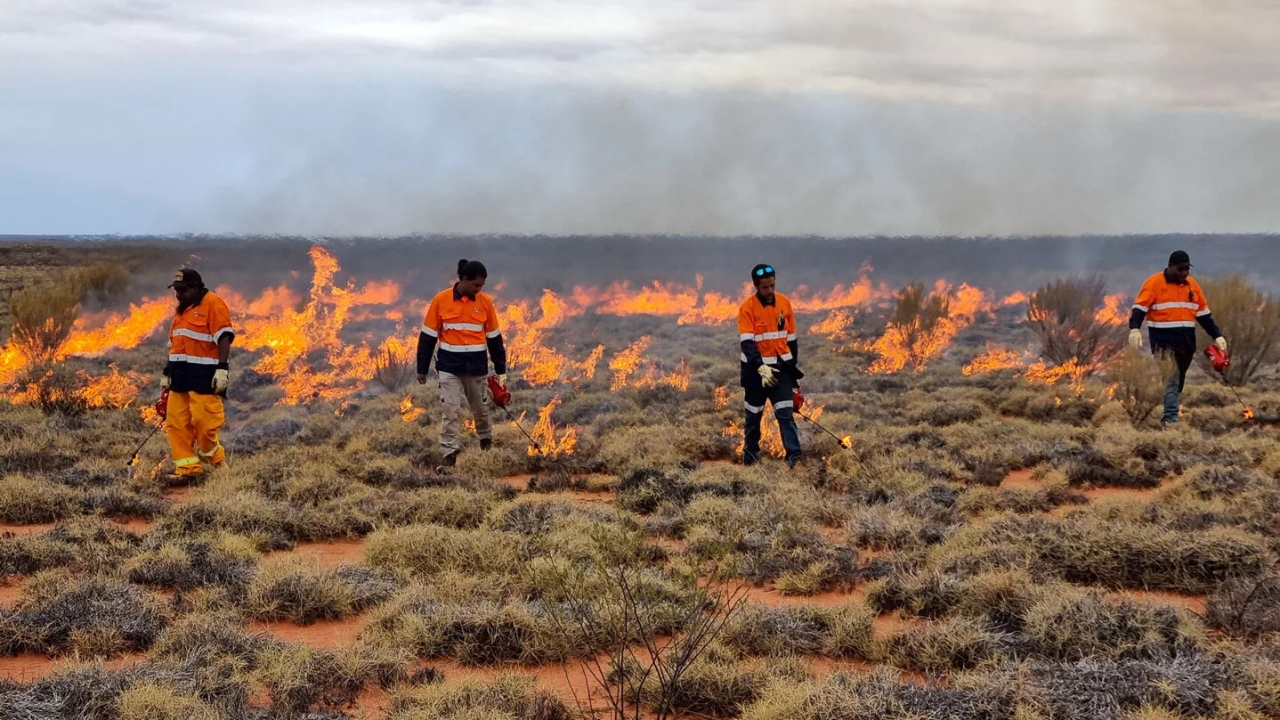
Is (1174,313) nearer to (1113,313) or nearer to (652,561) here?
(652,561)

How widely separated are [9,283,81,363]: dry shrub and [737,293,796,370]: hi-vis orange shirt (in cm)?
1106

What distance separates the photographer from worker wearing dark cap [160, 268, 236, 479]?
27.1ft

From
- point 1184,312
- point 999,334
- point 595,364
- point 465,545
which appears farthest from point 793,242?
point 465,545

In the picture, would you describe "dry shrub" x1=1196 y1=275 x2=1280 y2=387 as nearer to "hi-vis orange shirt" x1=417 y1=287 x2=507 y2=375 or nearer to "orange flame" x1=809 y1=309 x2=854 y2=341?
"orange flame" x1=809 y1=309 x2=854 y2=341

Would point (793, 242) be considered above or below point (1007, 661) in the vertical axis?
above

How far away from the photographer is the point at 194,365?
834cm

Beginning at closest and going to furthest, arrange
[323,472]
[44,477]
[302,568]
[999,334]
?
→ [302,568], [44,477], [323,472], [999,334]

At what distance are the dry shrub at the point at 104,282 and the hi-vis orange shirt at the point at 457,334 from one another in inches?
922

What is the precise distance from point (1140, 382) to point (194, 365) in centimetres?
1062

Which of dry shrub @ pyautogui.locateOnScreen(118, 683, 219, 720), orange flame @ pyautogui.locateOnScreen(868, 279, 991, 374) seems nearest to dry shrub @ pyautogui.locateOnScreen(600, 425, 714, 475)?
dry shrub @ pyautogui.locateOnScreen(118, 683, 219, 720)

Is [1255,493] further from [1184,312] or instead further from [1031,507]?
[1184,312]

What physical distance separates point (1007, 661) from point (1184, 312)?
8.05m

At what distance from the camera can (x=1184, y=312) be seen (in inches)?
417

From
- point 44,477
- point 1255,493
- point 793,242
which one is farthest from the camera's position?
point 793,242
